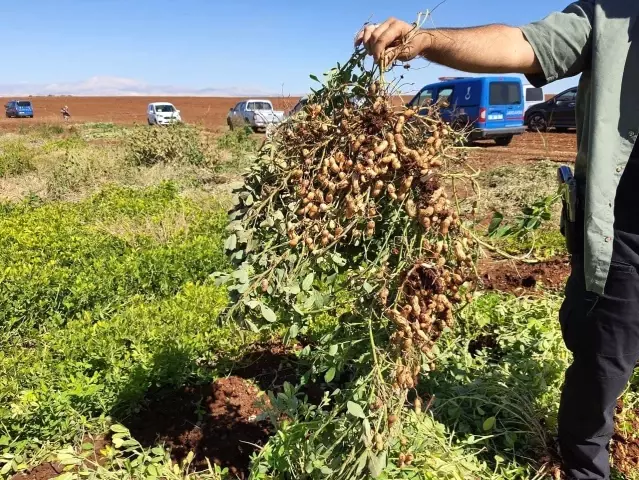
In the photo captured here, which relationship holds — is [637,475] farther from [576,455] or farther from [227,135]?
[227,135]

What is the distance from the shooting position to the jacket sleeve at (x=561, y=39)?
1868mm

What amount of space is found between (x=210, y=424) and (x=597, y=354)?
205 cm

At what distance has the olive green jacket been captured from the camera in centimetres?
184

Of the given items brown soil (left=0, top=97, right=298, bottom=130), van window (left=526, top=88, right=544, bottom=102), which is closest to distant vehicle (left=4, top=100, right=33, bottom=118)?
brown soil (left=0, top=97, right=298, bottom=130)

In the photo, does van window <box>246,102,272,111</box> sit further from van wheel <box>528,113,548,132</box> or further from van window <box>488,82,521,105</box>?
van window <box>488,82,521,105</box>

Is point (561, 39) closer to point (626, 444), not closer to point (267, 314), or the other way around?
point (267, 314)

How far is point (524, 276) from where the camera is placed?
5129mm

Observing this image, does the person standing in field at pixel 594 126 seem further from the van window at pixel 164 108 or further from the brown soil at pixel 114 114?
the van window at pixel 164 108

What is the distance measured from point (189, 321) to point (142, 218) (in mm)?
3885

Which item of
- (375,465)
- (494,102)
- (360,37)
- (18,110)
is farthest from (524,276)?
(18,110)

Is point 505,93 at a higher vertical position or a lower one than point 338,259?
higher

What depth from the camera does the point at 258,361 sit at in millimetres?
3693

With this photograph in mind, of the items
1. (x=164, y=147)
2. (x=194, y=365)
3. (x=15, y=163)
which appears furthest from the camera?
(x=15, y=163)

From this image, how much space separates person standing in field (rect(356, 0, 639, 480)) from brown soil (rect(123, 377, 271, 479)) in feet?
5.07
